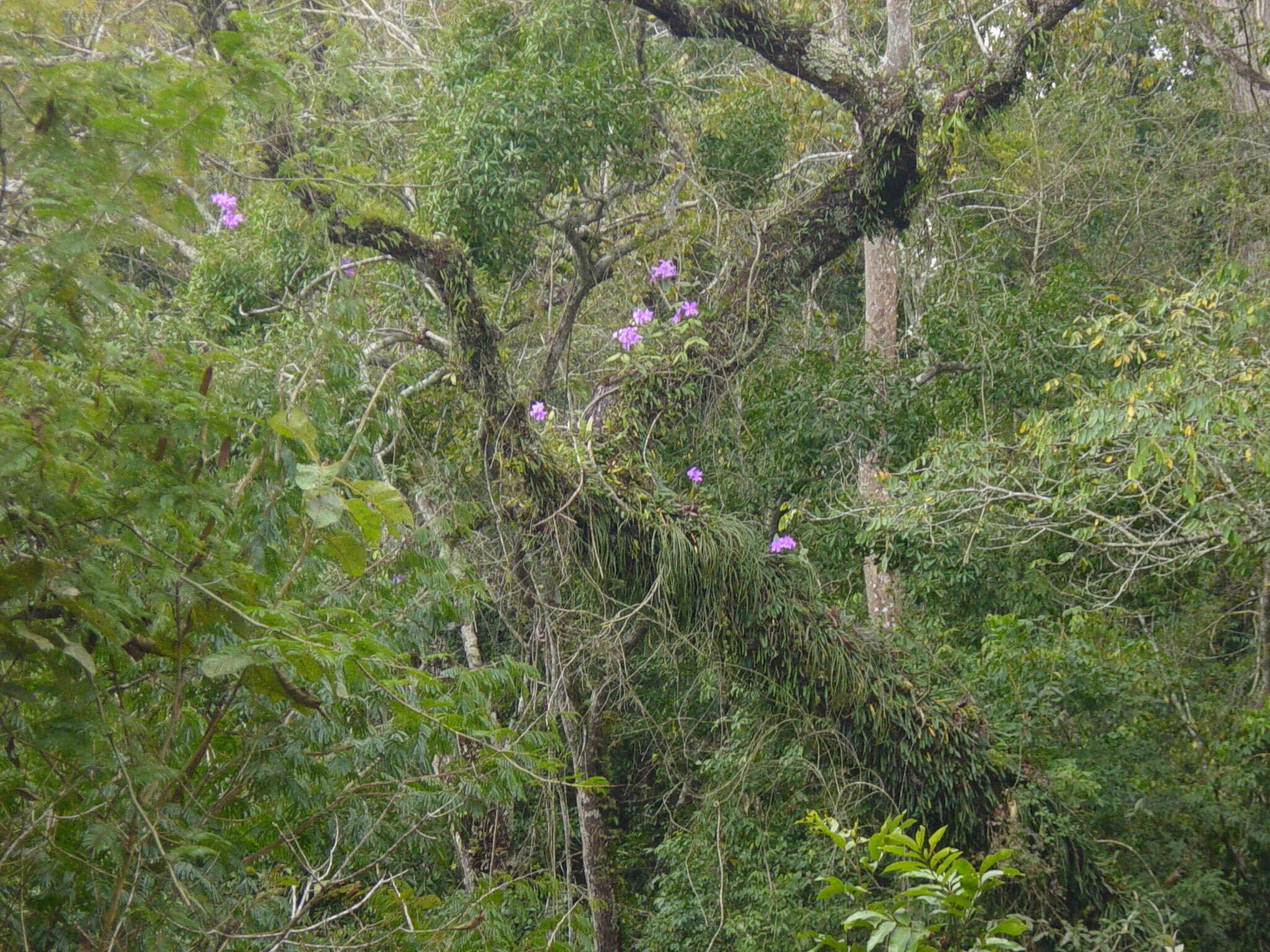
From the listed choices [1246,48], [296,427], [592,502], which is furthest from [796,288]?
[1246,48]

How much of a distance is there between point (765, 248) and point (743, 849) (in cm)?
Result: 299

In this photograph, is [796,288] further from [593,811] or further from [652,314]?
[593,811]

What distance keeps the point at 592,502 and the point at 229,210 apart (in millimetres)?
2540

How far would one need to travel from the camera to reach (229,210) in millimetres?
5496

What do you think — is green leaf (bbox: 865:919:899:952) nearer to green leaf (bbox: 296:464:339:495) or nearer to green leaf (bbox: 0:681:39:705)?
green leaf (bbox: 296:464:339:495)

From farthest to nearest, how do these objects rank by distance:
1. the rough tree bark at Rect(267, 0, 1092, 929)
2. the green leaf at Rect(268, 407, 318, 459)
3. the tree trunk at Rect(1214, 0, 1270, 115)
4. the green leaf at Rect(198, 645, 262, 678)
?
the tree trunk at Rect(1214, 0, 1270, 115) < the rough tree bark at Rect(267, 0, 1092, 929) < the green leaf at Rect(268, 407, 318, 459) < the green leaf at Rect(198, 645, 262, 678)

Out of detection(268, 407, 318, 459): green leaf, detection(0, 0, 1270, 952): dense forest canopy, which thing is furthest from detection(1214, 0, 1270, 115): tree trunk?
detection(268, 407, 318, 459): green leaf

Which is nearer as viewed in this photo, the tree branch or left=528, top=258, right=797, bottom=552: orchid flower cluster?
the tree branch

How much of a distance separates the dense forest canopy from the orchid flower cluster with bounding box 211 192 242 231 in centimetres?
13

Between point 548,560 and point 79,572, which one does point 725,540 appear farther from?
point 79,572

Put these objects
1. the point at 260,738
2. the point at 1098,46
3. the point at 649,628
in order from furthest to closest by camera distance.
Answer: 1. the point at 1098,46
2. the point at 649,628
3. the point at 260,738

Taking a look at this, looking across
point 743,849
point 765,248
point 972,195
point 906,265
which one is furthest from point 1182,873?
point 972,195

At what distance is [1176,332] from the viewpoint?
447 centimetres

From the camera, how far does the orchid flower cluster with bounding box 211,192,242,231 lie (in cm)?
545
